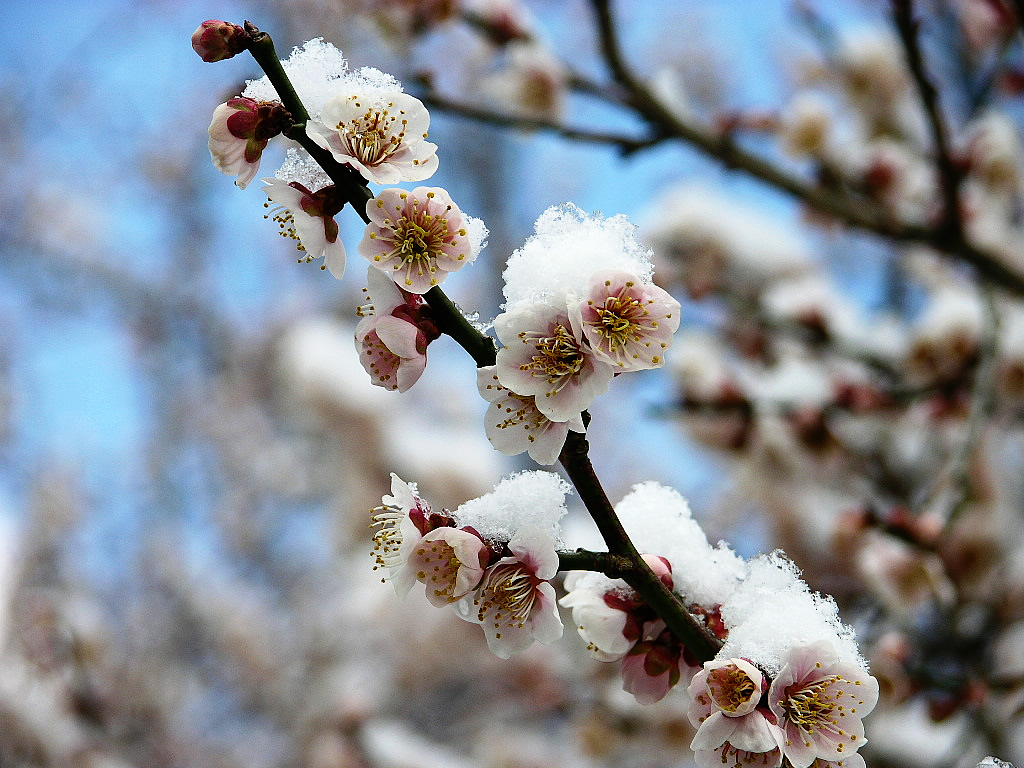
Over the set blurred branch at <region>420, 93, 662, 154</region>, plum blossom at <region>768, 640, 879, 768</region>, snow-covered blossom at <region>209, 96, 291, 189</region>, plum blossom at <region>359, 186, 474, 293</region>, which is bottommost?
blurred branch at <region>420, 93, 662, 154</region>

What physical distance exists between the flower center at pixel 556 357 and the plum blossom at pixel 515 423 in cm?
5

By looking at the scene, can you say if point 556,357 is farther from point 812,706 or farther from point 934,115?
point 934,115

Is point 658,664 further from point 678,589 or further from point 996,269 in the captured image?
point 996,269

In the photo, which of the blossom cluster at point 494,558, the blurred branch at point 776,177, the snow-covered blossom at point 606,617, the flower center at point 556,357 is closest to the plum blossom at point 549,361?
the flower center at point 556,357

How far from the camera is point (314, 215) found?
805mm

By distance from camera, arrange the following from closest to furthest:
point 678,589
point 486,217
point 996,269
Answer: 1. point 678,589
2. point 996,269
3. point 486,217

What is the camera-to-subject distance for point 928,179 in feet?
12.9

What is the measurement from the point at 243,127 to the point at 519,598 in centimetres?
54

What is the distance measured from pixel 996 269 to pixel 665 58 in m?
7.68

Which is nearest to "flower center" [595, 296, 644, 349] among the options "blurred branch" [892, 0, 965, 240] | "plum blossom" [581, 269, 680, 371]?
"plum blossom" [581, 269, 680, 371]

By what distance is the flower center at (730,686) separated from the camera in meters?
0.73

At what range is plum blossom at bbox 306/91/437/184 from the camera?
0.78m

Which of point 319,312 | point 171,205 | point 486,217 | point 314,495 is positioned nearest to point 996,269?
point 486,217

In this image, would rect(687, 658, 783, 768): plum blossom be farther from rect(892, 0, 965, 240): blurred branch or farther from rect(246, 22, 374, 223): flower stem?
rect(892, 0, 965, 240): blurred branch
